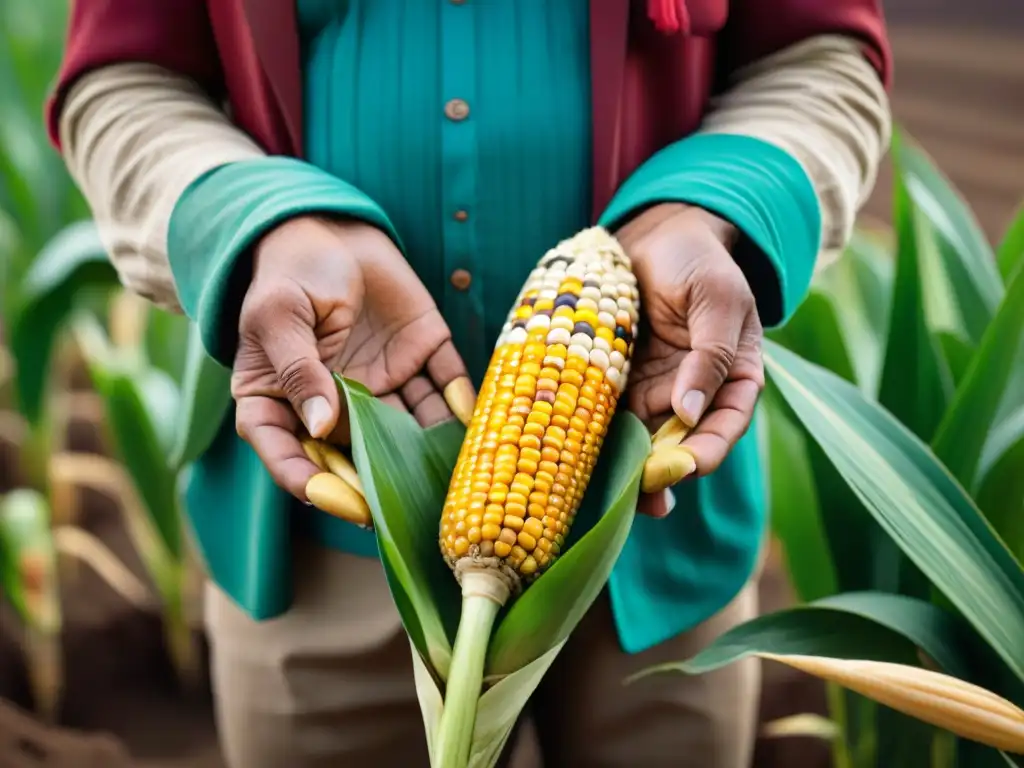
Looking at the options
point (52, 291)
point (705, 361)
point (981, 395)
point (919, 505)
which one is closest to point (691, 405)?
point (705, 361)

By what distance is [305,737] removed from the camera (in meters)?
0.68

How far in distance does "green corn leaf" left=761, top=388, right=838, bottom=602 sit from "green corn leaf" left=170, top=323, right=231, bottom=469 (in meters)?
0.43

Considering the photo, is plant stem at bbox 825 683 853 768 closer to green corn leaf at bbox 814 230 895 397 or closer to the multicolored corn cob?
green corn leaf at bbox 814 230 895 397

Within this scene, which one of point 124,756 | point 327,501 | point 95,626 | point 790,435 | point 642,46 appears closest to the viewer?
point 327,501

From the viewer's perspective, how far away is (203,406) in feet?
2.16

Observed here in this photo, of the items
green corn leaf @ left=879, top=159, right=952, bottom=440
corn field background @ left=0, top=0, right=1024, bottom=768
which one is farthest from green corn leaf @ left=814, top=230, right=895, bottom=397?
green corn leaf @ left=879, top=159, right=952, bottom=440

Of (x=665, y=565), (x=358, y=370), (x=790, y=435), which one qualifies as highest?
(x=358, y=370)

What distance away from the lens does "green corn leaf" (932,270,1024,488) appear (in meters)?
0.72

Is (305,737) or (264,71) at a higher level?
(264,71)

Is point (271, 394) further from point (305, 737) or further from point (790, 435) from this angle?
point (790, 435)

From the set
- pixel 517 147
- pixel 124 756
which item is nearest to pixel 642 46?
pixel 517 147

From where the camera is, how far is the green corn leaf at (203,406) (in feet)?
2.14

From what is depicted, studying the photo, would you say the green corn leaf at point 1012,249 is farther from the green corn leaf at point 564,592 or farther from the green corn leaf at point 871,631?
the green corn leaf at point 564,592

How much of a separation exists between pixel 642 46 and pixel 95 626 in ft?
3.41
